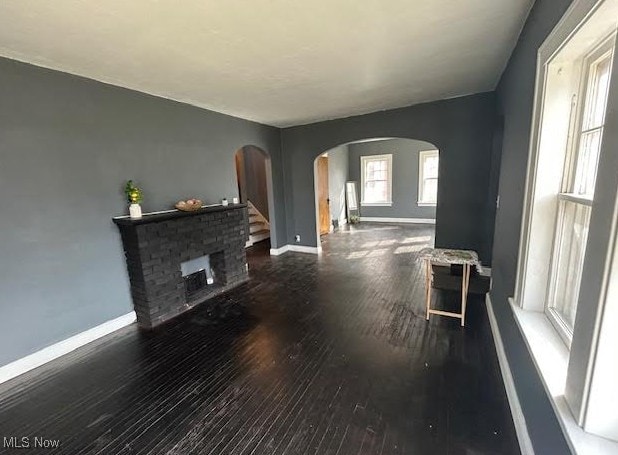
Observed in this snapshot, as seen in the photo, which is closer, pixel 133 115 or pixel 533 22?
pixel 533 22

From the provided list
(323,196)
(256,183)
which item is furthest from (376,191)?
(256,183)

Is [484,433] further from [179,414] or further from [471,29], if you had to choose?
[471,29]

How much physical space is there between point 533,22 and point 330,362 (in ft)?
9.37

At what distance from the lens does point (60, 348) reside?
98.6 inches

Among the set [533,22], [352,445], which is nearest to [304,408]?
[352,445]

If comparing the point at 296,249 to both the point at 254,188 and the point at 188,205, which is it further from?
the point at 188,205

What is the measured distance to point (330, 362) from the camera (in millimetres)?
2254

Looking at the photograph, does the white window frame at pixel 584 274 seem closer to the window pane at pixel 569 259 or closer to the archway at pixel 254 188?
the window pane at pixel 569 259

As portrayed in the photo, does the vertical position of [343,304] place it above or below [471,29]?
below

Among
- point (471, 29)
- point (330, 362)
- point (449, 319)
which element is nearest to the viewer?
point (471, 29)

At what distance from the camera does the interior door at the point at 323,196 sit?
23.0 feet

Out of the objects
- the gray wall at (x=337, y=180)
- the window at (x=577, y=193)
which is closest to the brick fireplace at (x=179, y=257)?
the window at (x=577, y=193)

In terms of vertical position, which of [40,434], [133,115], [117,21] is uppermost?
[117,21]

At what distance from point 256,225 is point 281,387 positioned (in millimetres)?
5128
